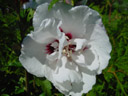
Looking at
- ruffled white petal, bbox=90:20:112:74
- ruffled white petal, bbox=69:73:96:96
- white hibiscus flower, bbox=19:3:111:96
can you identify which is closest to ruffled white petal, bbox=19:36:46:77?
white hibiscus flower, bbox=19:3:111:96

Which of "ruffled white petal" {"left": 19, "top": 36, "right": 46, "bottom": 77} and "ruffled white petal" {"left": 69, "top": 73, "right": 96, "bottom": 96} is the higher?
"ruffled white petal" {"left": 19, "top": 36, "right": 46, "bottom": 77}

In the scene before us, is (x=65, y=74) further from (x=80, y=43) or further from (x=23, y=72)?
(x=23, y=72)

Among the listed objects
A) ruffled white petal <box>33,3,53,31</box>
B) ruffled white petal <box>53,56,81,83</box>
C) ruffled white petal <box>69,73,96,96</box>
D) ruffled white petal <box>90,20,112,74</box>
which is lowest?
ruffled white petal <box>69,73,96,96</box>

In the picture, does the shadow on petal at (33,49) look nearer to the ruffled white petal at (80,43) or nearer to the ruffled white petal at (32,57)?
the ruffled white petal at (32,57)

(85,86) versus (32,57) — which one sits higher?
(32,57)

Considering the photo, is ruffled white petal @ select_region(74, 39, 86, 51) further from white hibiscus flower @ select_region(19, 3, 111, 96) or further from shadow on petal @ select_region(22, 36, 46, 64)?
shadow on petal @ select_region(22, 36, 46, 64)

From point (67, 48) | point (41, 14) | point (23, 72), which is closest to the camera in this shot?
point (41, 14)

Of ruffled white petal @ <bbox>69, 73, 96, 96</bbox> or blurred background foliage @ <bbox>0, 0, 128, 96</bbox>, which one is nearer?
ruffled white petal @ <bbox>69, 73, 96, 96</bbox>

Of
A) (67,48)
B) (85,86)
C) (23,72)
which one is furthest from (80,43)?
(23,72)
